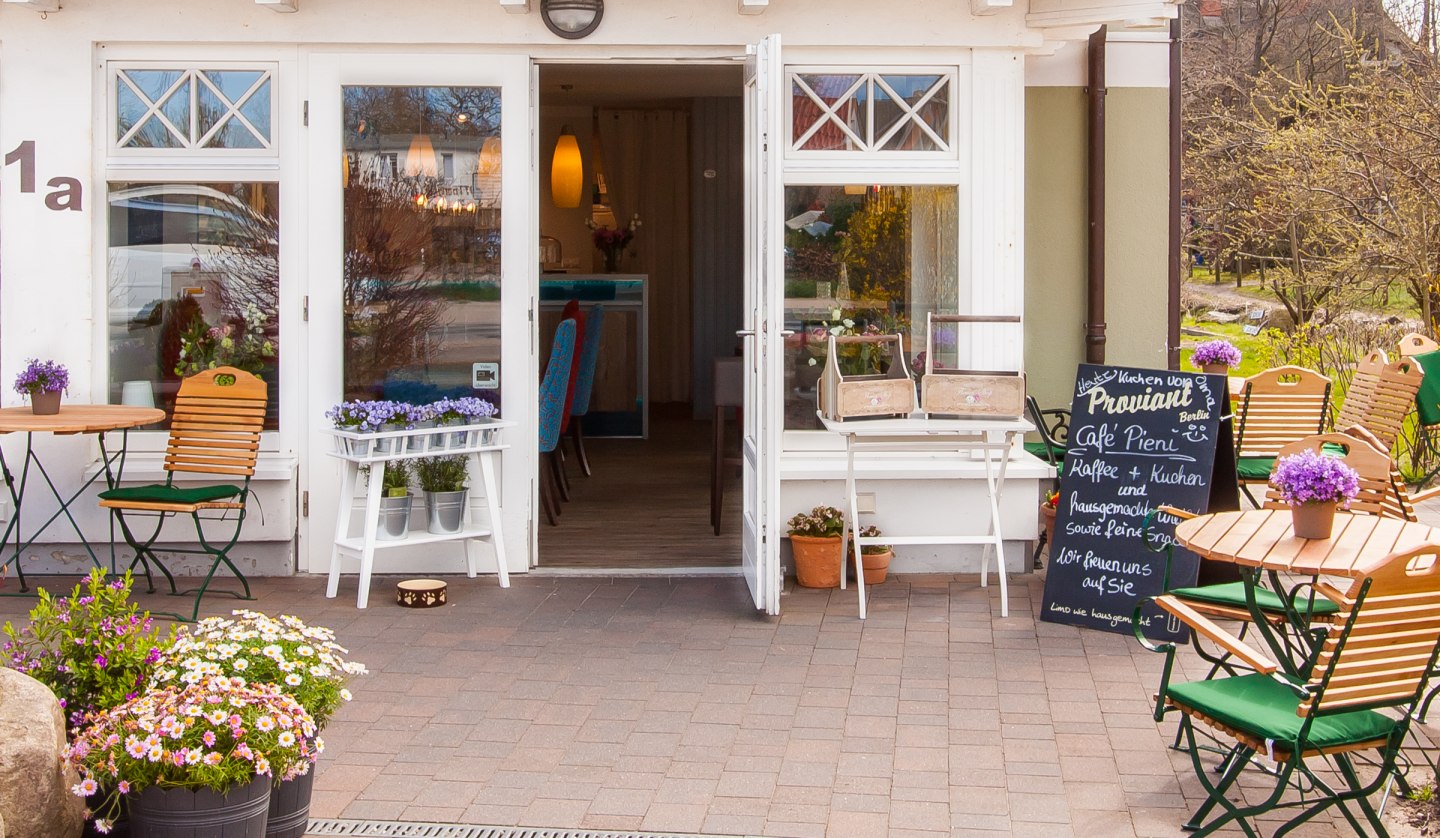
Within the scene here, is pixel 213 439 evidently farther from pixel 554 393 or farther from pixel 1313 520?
pixel 1313 520

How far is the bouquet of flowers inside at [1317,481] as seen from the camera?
3777 mm

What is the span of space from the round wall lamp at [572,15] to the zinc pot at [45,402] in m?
2.68

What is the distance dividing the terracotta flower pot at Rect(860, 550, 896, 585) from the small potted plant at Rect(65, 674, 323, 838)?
12.2ft

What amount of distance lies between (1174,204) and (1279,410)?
1.29 m

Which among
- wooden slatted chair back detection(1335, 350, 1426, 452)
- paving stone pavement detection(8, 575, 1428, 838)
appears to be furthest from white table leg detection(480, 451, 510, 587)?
wooden slatted chair back detection(1335, 350, 1426, 452)

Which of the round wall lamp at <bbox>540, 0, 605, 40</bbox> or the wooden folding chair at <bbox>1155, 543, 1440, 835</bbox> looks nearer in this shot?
the wooden folding chair at <bbox>1155, 543, 1440, 835</bbox>

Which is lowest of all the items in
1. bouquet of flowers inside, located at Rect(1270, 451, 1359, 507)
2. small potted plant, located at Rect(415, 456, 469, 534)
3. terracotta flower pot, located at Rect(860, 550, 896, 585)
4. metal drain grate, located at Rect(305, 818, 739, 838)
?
metal drain grate, located at Rect(305, 818, 739, 838)

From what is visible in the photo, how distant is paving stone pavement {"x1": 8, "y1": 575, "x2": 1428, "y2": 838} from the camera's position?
396cm

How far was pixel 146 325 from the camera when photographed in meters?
6.92

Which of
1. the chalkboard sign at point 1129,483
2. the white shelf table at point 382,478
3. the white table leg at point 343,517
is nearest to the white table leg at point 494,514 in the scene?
the white shelf table at point 382,478

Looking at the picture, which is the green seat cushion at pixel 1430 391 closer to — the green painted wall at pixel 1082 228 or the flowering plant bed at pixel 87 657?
the green painted wall at pixel 1082 228

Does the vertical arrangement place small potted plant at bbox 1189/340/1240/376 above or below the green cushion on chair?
above

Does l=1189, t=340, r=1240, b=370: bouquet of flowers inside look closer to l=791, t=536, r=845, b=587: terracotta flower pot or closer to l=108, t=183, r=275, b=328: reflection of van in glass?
l=791, t=536, r=845, b=587: terracotta flower pot

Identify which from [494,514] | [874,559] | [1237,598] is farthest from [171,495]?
[1237,598]
